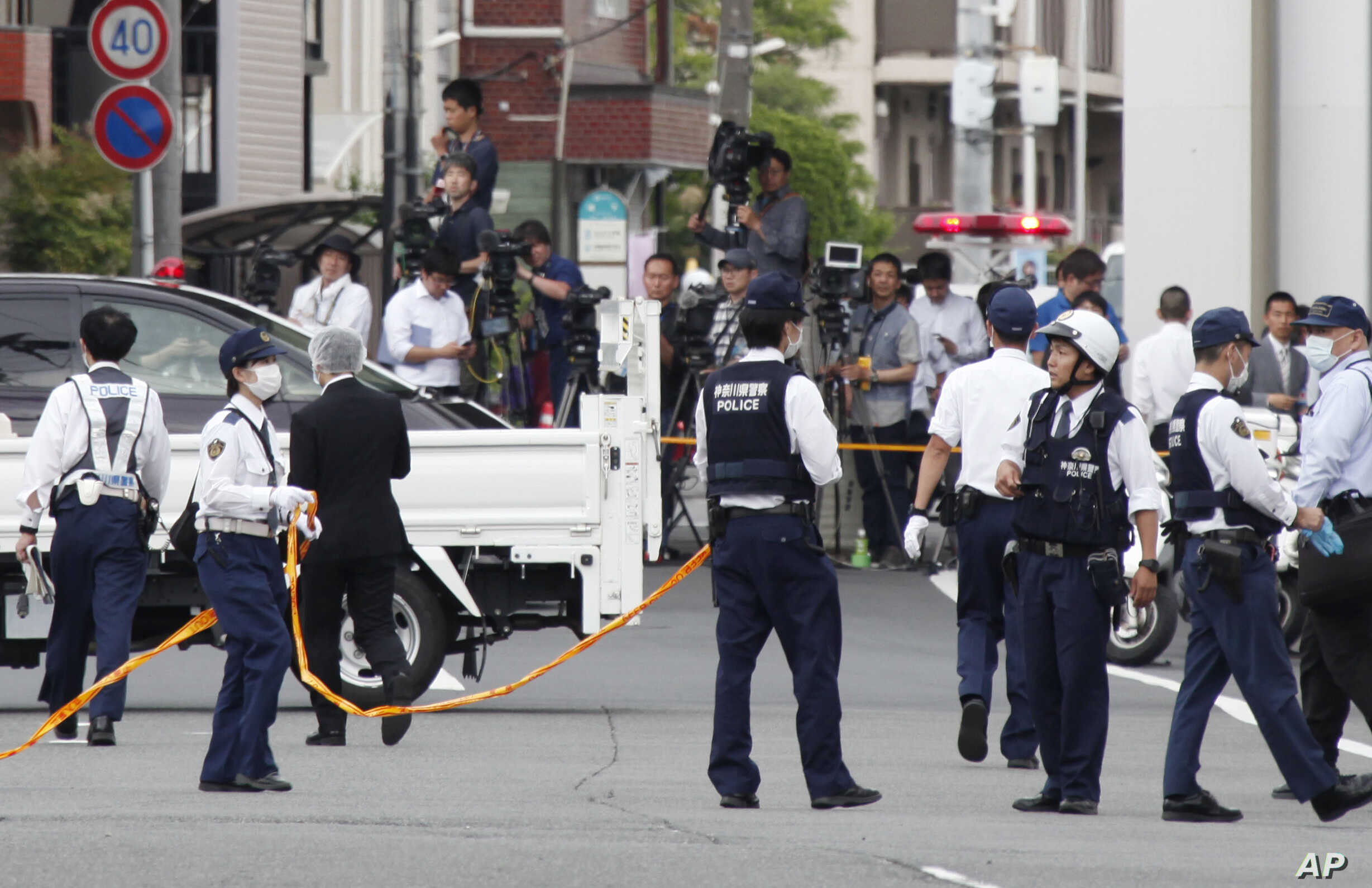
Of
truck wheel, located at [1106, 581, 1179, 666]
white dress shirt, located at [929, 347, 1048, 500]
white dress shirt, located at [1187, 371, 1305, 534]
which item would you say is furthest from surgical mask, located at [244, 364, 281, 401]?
truck wheel, located at [1106, 581, 1179, 666]

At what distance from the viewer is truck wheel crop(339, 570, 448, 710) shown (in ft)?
36.7

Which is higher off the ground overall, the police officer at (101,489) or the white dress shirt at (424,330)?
the white dress shirt at (424,330)

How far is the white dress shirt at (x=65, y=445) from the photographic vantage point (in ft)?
33.1

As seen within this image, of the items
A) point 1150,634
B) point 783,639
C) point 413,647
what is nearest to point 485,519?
point 413,647

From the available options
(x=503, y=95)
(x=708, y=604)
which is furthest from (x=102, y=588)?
(x=503, y=95)

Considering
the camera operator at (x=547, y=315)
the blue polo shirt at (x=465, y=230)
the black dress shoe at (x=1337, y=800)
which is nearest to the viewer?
the black dress shoe at (x=1337, y=800)

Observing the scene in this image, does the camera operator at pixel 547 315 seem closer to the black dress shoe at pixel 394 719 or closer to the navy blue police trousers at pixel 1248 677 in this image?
the black dress shoe at pixel 394 719

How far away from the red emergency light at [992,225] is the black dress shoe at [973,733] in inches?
556

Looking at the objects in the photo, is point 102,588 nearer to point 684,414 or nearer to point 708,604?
point 708,604

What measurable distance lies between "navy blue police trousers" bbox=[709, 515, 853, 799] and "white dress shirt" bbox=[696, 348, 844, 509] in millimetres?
71

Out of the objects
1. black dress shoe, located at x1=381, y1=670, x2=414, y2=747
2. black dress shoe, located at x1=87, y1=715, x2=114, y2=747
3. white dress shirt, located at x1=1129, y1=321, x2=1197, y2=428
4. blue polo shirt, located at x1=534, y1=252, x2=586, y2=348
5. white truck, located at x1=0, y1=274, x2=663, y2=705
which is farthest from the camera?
blue polo shirt, located at x1=534, y1=252, x2=586, y2=348

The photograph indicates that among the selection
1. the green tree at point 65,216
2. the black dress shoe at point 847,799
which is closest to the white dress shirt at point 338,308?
the black dress shoe at point 847,799

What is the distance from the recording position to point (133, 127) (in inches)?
630

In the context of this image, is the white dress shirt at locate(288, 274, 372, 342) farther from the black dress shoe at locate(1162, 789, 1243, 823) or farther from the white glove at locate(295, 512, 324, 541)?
the black dress shoe at locate(1162, 789, 1243, 823)
